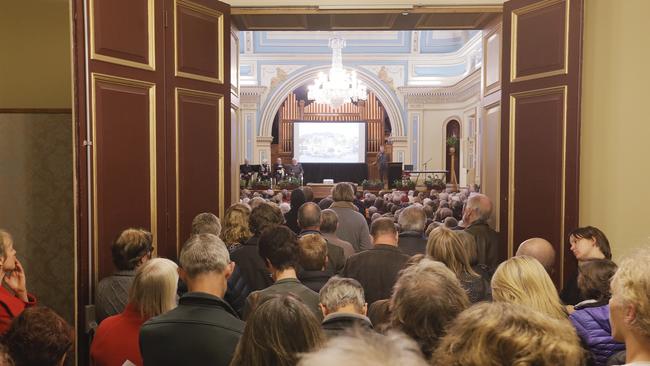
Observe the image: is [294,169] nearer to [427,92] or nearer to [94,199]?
[427,92]

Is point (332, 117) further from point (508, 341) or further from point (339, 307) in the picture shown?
point (508, 341)

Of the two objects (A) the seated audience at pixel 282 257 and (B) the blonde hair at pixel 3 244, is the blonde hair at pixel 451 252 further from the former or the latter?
(B) the blonde hair at pixel 3 244

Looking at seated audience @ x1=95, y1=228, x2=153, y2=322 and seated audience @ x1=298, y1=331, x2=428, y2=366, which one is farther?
seated audience @ x1=95, y1=228, x2=153, y2=322

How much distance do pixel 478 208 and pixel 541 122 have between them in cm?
89

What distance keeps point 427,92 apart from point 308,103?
5.11m

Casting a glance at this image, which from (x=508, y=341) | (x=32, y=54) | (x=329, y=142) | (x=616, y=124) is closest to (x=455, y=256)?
(x=508, y=341)

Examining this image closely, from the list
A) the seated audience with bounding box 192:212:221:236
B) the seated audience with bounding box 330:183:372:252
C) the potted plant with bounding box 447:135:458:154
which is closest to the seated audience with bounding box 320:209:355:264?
the seated audience with bounding box 330:183:372:252

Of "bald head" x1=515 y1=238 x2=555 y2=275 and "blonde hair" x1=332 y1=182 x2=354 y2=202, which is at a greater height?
"blonde hair" x1=332 y1=182 x2=354 y2=202

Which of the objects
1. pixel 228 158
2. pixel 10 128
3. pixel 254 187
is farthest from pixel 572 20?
pixel 254 187

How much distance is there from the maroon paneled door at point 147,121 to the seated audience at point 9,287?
27.4 inches

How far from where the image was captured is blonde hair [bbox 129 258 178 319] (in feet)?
7.47

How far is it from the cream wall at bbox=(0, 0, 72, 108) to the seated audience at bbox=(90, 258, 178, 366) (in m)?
2.89

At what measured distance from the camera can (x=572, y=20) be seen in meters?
4.55

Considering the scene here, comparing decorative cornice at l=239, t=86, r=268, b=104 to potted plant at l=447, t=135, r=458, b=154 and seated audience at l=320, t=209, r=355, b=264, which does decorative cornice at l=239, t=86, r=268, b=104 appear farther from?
seated audience at l=320, t=209, r=355, b=264
